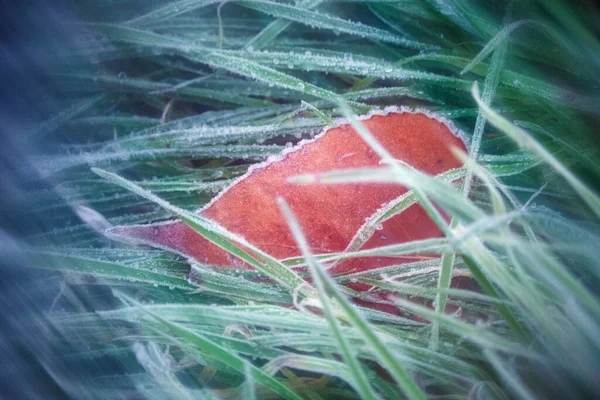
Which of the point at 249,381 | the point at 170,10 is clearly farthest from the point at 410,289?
the point at 170,10

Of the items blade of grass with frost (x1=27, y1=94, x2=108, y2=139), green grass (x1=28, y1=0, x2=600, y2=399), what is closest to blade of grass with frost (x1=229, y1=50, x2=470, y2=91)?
green grass (x1=28, y1=0, x2=600, y2=399)

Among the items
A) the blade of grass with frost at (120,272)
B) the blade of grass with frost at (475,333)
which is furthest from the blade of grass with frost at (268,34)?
the blade of grass with frost at (475,333)

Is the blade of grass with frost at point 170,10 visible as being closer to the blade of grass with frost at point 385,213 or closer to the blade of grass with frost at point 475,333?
the blade of grass with frost at point 385,213

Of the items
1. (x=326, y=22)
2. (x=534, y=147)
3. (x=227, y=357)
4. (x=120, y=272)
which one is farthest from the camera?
(x=326, y=22)

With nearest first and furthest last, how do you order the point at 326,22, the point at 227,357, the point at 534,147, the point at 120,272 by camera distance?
1. the point at 534,147
2. the point at 227,357
3. the point at 120,272
4. the point at 326,22

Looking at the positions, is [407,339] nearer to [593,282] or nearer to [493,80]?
[593,282]

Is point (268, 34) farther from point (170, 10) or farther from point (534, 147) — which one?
point (534, 147)

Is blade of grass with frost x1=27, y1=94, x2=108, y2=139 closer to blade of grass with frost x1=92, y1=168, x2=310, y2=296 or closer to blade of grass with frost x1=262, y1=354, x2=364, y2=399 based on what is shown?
blade of grass with frost x1=92, y1=168, x2=310, y2=296
